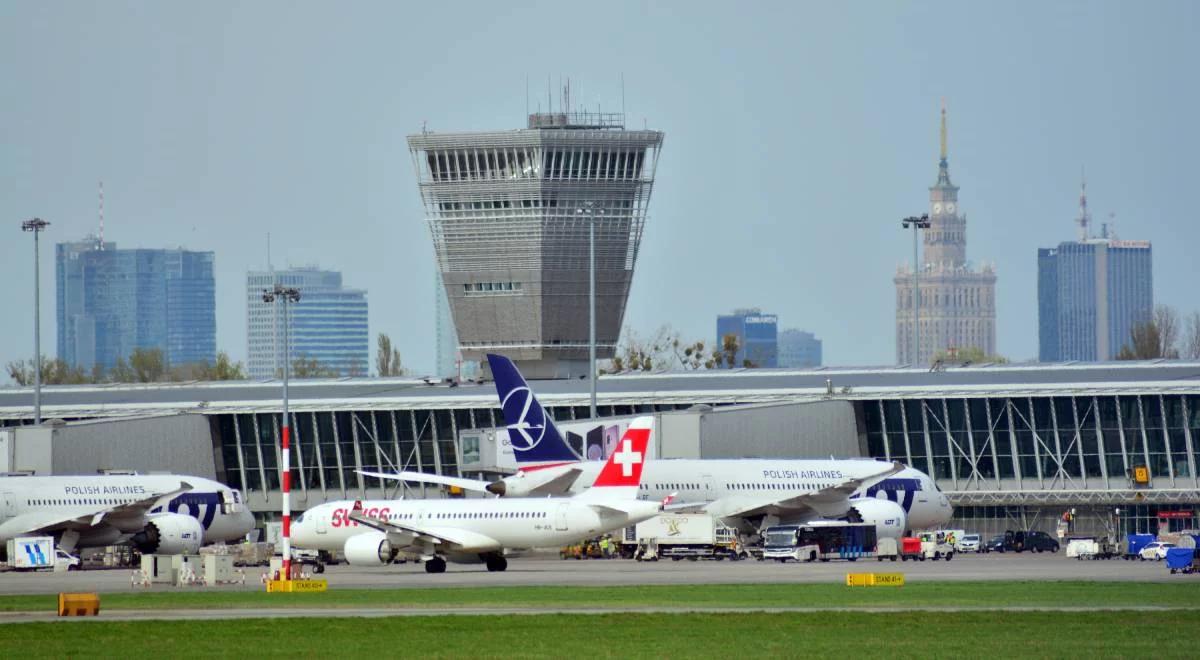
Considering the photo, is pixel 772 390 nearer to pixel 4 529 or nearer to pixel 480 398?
pixel 480 398

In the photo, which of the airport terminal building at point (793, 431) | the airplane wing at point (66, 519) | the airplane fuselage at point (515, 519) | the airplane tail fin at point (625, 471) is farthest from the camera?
the airport terminal building at point (793, 431)

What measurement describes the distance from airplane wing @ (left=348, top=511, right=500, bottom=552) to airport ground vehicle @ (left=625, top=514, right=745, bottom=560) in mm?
12038

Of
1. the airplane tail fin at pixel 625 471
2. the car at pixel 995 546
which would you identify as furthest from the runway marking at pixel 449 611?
the car at pixel 995 546

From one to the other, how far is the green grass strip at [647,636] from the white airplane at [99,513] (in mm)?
37613

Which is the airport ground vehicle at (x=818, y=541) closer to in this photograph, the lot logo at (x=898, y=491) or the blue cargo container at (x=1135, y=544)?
the blue cargo container at (x=1135, y=544)

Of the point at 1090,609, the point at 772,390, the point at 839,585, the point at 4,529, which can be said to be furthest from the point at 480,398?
the point at 1090,609

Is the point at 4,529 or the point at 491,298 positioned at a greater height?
the point at 491,298

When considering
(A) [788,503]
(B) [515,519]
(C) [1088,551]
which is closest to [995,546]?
(C) [1088,551]

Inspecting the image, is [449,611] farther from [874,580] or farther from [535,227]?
[535,227]

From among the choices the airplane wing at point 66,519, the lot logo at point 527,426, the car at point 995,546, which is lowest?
the car at point 995,546

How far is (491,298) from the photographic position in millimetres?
154125

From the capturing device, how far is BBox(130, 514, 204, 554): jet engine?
8438cm

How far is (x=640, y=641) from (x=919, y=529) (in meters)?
59.2

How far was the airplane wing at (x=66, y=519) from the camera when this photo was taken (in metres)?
82.8
